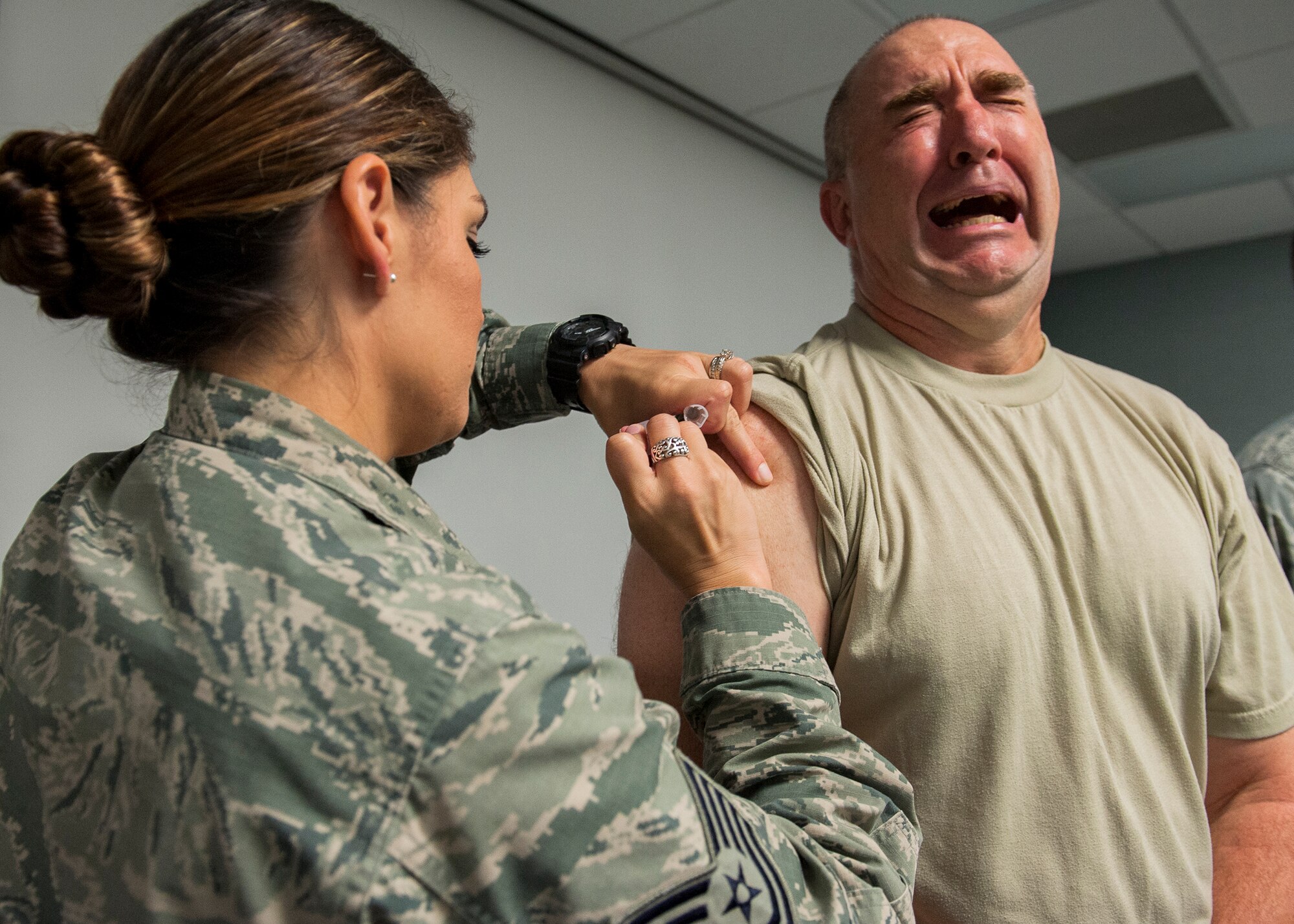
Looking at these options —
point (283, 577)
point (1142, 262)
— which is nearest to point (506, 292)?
point (283, 577)

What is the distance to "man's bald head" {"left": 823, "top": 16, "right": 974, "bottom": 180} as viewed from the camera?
1368mm

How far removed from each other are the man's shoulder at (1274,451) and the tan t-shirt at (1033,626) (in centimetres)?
61

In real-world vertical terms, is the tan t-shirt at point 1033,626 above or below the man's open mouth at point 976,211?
below

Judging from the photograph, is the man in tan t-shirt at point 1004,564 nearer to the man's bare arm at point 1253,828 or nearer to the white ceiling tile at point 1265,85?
the man's bare arm at point 1253,828

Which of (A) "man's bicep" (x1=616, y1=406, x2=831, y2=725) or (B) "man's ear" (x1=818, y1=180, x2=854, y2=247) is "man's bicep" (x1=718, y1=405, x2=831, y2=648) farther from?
(B) "man's ear" (x1=818, y1=180, x2=854, y2=247)

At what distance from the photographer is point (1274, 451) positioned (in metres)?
1.82

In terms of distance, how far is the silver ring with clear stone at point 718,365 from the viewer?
1109mm

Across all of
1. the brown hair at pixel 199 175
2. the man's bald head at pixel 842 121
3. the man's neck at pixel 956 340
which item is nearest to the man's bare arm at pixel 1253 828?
the man's neck at pixel 956 340

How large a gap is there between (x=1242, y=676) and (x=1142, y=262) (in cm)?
592

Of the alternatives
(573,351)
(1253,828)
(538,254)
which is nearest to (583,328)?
(573,351)

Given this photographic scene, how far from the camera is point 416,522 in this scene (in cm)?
71

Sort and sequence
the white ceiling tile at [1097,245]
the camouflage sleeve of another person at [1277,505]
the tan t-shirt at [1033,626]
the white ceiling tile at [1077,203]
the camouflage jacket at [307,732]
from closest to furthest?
1. the camouflage jacket at [307,732]
2. the tan t-shirt at [1033,626]
3. the camouflage sleeve of another person at [1277,505]
4. the white ceiling tile at [1077,203]
5. the white ceiling tile at [1097,245]

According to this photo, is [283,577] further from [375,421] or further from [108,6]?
[108,6]

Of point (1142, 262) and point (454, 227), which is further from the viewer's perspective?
point (1142, 262)
